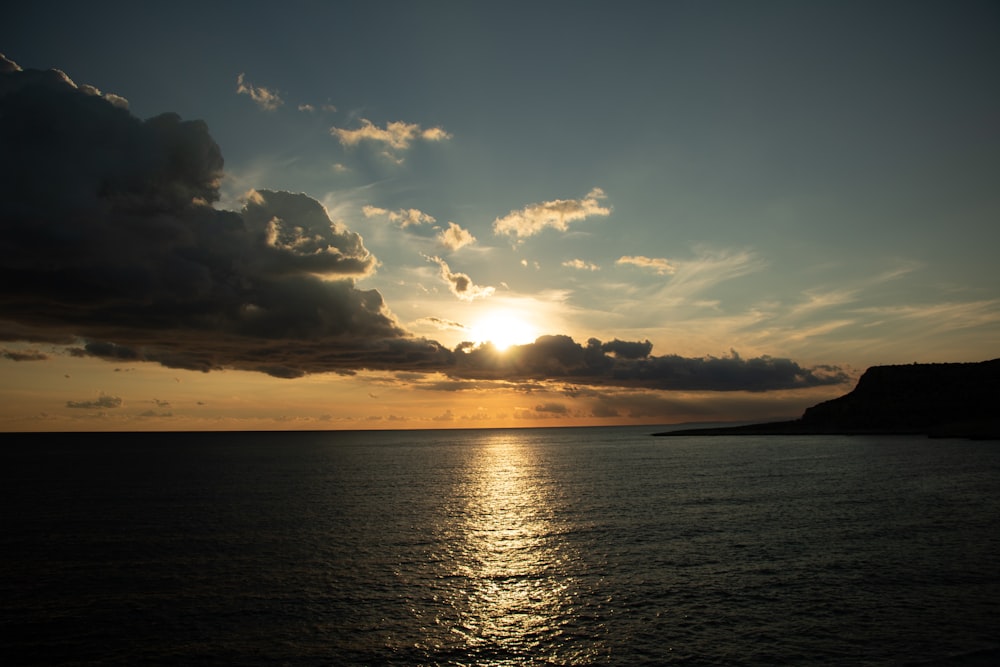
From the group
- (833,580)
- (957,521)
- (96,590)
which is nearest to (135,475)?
(96,590)

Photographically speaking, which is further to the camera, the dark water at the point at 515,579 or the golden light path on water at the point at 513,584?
the golden light path on water at the point at 513,584

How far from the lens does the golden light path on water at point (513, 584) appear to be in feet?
93.8

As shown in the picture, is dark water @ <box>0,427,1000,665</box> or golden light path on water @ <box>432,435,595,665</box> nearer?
dark water @ <box>0,427,1000,665</box>

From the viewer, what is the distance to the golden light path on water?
28594 millimetres

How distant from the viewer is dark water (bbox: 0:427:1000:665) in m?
28.2

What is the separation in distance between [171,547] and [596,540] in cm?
3763

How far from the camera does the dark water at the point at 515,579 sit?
92.7ft

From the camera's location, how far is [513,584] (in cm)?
3909

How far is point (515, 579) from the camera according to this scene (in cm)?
4031

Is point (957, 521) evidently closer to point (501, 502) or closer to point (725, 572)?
point (725, 572)

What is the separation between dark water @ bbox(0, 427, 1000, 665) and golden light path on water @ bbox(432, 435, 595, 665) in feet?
0.67

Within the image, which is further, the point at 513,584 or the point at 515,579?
the point at 515,579

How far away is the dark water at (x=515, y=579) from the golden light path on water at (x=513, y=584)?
20cm

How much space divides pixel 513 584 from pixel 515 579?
1244 millimetres
